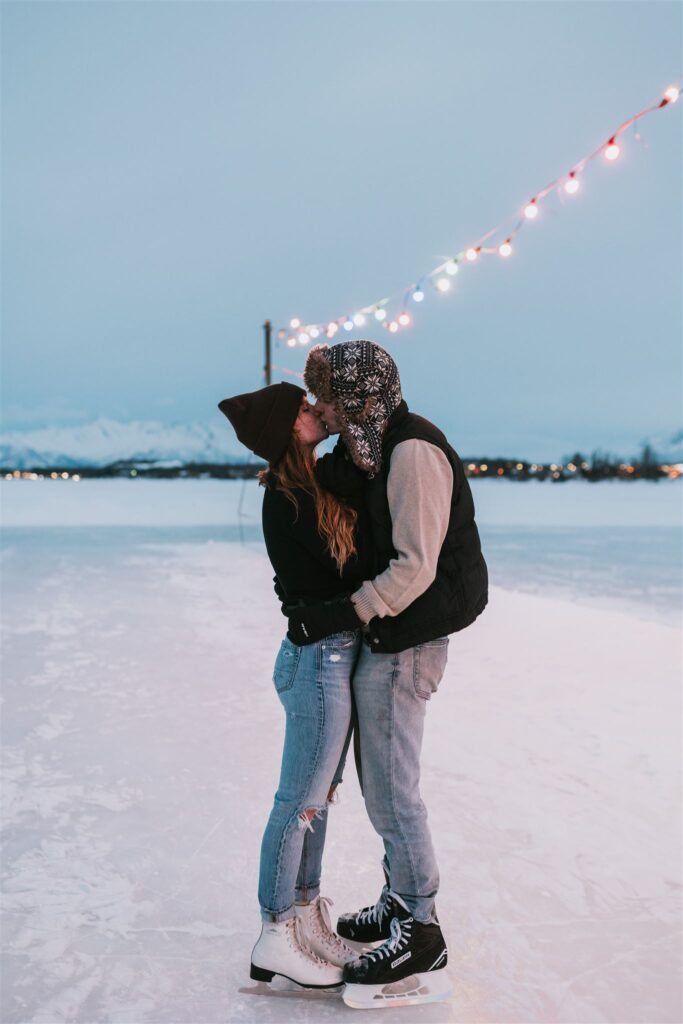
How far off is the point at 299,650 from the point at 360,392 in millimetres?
616

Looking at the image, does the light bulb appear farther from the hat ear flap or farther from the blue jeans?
the blue jeans

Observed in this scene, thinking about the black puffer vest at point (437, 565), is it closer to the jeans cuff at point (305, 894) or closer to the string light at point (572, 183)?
the jeans cuff at point (305, 894)

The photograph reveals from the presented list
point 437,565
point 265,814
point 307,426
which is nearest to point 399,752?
point 437,565

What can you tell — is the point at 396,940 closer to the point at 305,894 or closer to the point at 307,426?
the point at 305,894

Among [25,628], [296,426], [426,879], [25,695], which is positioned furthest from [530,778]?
[25,628]

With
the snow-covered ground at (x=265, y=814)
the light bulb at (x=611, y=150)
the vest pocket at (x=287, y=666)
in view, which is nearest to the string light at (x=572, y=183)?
the light bulb at (x=611, y=150)

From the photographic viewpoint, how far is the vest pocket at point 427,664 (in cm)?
189

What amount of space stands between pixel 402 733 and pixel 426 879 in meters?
0.39

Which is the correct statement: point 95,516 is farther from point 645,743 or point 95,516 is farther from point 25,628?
point 645,743

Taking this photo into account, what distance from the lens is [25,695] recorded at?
4.29 meters

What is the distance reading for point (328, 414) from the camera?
1.88 metres

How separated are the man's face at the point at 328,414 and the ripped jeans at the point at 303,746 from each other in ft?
1.58

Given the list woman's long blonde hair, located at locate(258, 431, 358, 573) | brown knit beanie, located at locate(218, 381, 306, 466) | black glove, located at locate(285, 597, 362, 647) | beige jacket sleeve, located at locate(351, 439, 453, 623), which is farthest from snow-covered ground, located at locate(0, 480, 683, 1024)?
brown knit beanie, located at locate(218, 381, 306, 466)

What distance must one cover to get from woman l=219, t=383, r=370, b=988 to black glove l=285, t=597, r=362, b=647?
54 millimetres
